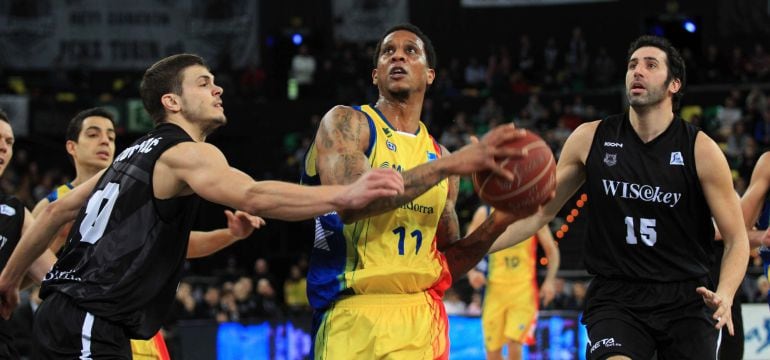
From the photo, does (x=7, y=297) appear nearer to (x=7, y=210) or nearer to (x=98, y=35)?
(x=7, y=210)

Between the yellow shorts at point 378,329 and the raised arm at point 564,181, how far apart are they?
0.94 meters

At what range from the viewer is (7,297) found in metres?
5.53

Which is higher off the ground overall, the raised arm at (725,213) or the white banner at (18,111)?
the white banner at (18,111)

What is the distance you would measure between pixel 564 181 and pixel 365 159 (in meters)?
1.55

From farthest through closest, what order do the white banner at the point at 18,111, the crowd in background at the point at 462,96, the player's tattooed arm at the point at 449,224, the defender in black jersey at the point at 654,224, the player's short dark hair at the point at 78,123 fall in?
the white banner at the point at 18,111 < the crowd in background at the point at 462,96 < the player's short dark hair at the point at 78,123 < the player's tattooed arm at the point at 449,224 < the defender in black jersey at the point at 654,224

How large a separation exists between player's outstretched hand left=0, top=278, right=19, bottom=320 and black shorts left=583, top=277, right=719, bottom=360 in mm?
3055

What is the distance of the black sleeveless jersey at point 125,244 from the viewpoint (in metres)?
4.64

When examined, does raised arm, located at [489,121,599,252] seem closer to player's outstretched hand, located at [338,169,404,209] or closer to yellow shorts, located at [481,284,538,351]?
player's outstretched hand, located at [338,169,404,209]

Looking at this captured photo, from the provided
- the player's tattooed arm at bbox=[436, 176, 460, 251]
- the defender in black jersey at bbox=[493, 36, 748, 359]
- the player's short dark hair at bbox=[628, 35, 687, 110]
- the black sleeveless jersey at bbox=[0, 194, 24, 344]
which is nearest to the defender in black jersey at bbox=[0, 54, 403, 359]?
the player's tattooed arm at bbox=[436, 176, 460, 251]

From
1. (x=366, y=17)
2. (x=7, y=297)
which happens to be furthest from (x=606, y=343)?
(x=366, y=17)

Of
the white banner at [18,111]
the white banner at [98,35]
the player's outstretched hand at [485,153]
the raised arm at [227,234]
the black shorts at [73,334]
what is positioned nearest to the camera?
the player's outstretched hand at [485,153]

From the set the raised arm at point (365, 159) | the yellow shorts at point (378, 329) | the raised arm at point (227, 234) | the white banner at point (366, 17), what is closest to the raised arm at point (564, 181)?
the yellow shorts at point (378, 329)

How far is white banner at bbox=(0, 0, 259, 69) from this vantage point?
988 inches

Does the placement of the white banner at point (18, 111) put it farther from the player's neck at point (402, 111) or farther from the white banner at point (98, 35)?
the player's neck at point (402, 111)
